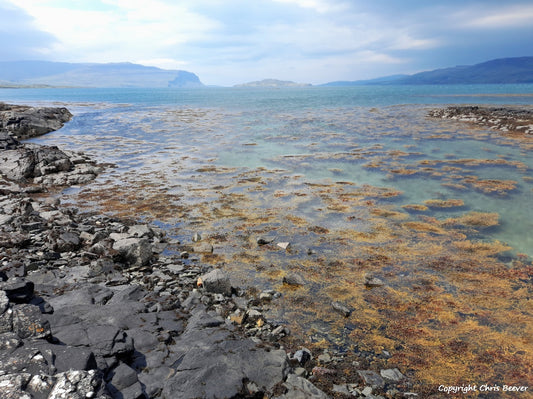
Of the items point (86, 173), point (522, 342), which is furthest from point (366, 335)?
point (86, 173)

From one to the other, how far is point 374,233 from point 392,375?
6867 mm

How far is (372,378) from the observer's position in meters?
5.84

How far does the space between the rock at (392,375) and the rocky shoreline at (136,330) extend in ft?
0.08

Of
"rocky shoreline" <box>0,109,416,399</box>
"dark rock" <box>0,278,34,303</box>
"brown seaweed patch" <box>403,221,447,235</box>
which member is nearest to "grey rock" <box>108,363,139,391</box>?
"rocky shoreline" <box>0,109,416,399</box>

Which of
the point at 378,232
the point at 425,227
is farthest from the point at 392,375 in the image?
the point at 425,227

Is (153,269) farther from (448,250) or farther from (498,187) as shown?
(498,187)

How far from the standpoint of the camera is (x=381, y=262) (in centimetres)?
1016

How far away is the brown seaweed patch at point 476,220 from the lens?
41.9 feet

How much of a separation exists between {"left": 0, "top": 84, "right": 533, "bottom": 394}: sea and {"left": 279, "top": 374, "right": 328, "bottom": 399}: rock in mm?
1497

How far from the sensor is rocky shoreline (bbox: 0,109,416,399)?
4.68m

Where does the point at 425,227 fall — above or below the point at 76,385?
below

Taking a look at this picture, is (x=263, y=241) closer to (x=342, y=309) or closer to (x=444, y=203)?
(x=342, y=309)

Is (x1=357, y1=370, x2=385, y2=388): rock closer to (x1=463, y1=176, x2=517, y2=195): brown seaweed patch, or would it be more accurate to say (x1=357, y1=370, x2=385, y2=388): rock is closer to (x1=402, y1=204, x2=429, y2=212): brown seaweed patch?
(x1=402, y1=204, x2=429, y2=212): brown seaweed patch

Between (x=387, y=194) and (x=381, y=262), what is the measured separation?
7430 millimetres
